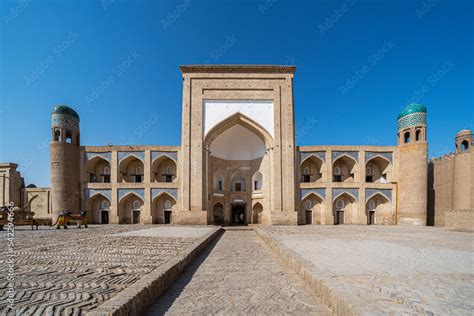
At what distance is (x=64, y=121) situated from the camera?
17.4 m

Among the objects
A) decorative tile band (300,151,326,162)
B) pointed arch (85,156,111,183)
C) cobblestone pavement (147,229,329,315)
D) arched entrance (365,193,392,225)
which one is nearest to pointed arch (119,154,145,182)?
pointed arch (85,156,111,183)

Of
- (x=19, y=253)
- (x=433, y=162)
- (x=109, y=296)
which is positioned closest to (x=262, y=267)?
(x=109, y=296)

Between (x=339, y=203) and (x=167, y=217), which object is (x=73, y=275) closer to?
(x=167, y=217)

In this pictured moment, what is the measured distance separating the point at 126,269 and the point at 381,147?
63.1ft

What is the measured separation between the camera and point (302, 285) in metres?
4.03

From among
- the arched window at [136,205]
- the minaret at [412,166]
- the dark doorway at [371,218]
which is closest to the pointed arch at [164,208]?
the arched window at [136,205]

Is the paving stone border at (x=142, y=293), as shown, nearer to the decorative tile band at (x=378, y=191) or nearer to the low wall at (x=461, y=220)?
the low wall at (x=461, y=220)

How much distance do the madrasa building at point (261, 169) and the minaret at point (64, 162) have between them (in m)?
0.06

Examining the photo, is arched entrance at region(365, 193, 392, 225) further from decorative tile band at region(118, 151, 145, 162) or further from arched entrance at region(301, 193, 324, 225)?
decorative tile band at region(118, 151, 145, 162)

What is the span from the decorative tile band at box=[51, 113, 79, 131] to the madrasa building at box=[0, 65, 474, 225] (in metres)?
0.07

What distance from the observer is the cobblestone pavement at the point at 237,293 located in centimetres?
312

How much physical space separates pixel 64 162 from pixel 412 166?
25273 millimetres

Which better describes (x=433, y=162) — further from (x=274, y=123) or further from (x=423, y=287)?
(x=423, y=287)

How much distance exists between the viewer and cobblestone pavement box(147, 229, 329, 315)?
3119mm
